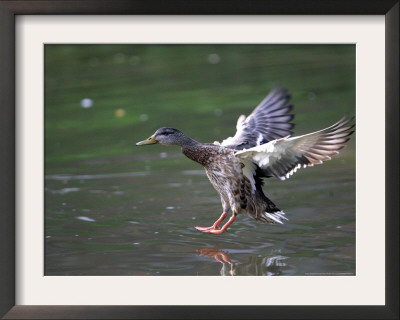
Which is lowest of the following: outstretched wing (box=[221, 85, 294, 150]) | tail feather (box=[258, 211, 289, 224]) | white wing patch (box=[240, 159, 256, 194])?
tail feather (box=[258, 211, 289, 224])

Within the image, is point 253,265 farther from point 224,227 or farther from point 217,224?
point 217,224

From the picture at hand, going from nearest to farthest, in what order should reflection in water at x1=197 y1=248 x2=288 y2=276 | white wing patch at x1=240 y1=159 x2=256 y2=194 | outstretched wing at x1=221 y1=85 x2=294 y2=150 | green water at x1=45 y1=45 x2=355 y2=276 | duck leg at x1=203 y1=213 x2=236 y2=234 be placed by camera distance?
1. reflection in water at x1=197 y1=248 x2=288 y2=276
2. green water at x1=45 y1=45 x2=355 y2=276
3. white wing patch at x1=240 y1=159 x2=256 y2=194
4. duck leg at x1=203 y1=213 x2=236 y2=234
5. outstretched wing at x1=221 y1=85 x2=294 y2=150

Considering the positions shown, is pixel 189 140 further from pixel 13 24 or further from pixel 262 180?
pixel 13 24

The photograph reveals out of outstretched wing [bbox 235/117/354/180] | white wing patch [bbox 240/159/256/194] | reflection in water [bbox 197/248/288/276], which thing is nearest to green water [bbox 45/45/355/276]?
reflection in water [bbox 197/248/288/276]

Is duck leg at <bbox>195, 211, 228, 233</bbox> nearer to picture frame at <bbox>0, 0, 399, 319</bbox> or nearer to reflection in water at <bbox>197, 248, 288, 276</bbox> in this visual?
reflection in water at <bbox>197, 248, 288, 276</bbox>

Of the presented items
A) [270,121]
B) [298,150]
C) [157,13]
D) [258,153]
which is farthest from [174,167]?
[157,13]

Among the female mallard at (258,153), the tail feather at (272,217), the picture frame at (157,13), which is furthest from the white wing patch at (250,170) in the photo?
the picture frame at (157,13)

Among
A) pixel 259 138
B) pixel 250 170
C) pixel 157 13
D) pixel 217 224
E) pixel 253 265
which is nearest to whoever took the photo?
pixel 157 13
